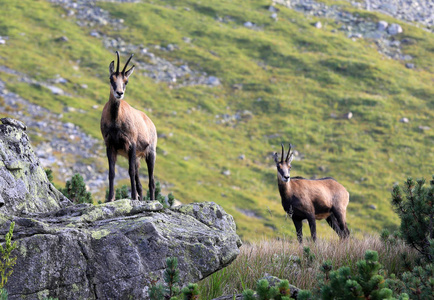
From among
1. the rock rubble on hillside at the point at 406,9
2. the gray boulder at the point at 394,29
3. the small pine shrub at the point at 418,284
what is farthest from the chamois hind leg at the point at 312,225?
the rock rubble on hillside at the point at 406,9

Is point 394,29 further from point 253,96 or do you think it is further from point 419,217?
point 419,217

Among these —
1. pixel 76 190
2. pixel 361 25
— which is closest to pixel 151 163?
pixel 76 190

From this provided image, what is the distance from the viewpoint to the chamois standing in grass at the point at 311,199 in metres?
15.7

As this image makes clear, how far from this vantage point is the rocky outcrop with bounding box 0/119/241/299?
20.2 ft

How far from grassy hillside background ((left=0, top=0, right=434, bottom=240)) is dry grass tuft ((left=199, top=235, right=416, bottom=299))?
29149 millimetres

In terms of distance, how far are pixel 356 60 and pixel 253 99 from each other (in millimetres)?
17766

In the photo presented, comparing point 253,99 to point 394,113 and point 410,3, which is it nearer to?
point 394,113

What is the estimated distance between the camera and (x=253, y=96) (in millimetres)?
64250

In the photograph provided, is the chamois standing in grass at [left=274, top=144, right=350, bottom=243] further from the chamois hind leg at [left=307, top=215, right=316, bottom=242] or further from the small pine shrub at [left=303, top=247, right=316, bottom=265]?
the small pine shrub at [left=303, top=247, right=316, bottom=265]

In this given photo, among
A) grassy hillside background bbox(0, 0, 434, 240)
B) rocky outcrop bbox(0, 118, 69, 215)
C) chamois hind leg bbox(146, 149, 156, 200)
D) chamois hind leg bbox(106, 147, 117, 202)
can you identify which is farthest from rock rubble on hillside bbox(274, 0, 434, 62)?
rocky outcrop bbox(0, 118, 69, 215)

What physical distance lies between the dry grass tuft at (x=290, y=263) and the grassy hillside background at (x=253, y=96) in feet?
95.6

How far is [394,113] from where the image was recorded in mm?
61188

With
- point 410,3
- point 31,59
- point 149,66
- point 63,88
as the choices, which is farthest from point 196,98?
point 410,3

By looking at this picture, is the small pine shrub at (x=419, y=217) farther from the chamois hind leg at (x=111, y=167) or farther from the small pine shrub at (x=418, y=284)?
the chamois hind leg at (x=111, y=167)
